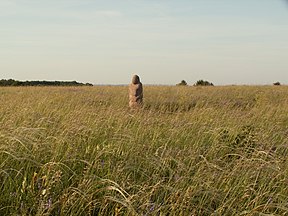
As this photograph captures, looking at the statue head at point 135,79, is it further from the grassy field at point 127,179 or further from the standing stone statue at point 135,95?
the grassy field at point 127,179

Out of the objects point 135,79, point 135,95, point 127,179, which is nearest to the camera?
point 127,179

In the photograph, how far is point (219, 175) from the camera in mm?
2561

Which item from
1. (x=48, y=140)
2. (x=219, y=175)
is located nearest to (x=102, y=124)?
(x=48, y=140)

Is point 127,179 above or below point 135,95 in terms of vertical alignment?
below

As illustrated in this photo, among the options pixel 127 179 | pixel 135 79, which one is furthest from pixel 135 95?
pixel 127 179

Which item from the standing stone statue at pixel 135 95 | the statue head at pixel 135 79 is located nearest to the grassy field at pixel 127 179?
the standing stone statue at pixel 135 95

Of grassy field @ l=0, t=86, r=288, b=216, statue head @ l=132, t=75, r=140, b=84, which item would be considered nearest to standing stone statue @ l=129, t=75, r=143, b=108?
statue head @ l=132, t=75, r=140, b=84

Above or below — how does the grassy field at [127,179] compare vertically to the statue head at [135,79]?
below

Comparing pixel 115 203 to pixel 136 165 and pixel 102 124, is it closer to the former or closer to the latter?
pixel 136 165

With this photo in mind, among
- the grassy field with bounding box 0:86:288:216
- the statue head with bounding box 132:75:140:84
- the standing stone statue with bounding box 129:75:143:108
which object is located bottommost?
the grassy field with bounding box 0:86:288:216

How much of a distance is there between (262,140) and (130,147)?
6.19ft

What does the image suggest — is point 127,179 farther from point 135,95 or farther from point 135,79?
point 135,79

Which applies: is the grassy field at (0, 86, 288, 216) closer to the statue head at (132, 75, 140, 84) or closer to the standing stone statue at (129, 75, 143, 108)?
the standing stone statue at (129, 75, 143, 108)

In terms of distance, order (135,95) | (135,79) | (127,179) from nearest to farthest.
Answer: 1. (127,179)
2. (135,95)
3. (135,79)
